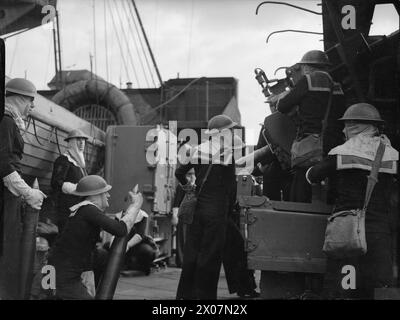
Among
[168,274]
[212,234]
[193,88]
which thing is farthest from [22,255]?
[193,88]

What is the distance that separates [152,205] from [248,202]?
4186 mm

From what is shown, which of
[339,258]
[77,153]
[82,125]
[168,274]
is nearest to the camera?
[339,258]

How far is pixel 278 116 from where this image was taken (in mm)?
5207

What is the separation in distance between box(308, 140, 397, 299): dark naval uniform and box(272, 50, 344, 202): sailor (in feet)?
1.43

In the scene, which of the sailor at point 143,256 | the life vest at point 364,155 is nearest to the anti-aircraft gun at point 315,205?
the life vest at point 364,155

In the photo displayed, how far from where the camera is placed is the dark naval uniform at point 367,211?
4.07m

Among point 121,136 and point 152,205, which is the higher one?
point 121,136

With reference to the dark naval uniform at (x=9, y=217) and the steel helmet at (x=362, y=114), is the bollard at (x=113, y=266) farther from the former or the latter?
the steel helmet at (x=362, y=114)

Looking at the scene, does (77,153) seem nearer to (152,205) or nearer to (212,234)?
(212,234)

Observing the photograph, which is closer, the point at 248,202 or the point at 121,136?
the point at 248,202

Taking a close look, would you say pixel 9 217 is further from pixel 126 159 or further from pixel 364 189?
pixel 126 159

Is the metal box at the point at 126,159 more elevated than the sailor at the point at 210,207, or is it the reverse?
the metal box at the point at 126,159

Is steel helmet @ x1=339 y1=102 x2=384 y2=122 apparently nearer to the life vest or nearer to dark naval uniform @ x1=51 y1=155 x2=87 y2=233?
the life vest

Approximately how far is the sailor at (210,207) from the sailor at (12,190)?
1.22 meters
